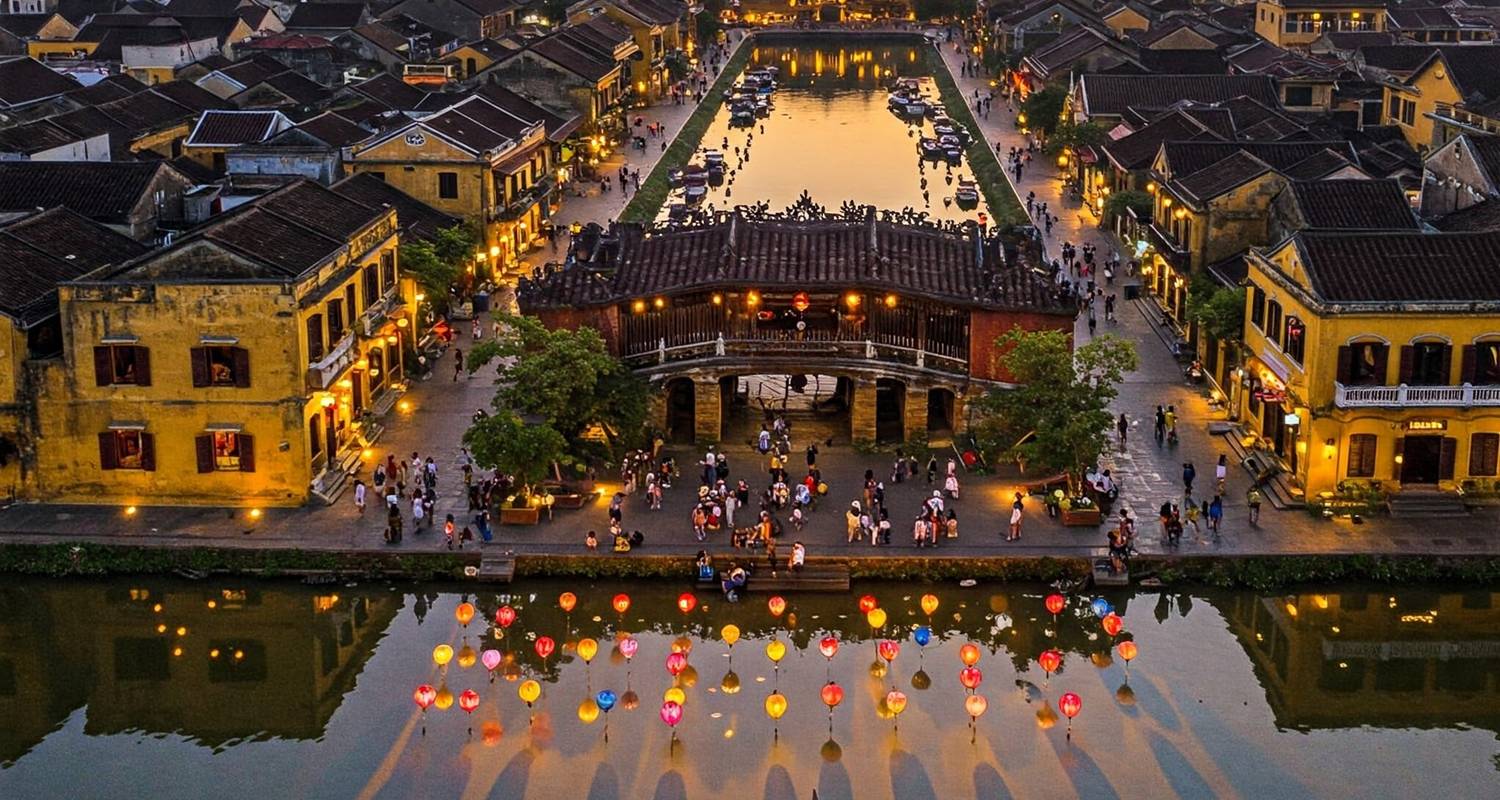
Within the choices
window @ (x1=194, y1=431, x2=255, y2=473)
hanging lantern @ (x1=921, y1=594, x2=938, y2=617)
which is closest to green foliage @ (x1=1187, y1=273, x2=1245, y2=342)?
hanging lantern @ (x1=921, y1=594, x2=938, y2=617)

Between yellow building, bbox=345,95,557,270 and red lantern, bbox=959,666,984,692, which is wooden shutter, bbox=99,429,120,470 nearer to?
red lantern, bbox=959,666,984,692

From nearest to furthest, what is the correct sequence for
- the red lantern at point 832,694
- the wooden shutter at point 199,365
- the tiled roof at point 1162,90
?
the red lantern at point 832,694 < the wooden shutter at point 199,365 < the tiled roof at point 1162,90

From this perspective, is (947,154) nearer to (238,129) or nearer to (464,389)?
(238,129)

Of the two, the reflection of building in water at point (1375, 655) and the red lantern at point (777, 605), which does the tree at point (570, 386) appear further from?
the reflection of building in water at point (1375, 655)

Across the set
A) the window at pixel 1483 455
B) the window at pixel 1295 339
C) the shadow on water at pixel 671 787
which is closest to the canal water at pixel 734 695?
the shadow on water at pixel 671 787

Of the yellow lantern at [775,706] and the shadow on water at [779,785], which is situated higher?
the yellow lantern at [775,706]
